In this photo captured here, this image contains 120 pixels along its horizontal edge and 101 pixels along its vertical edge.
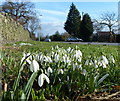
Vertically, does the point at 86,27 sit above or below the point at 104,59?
above

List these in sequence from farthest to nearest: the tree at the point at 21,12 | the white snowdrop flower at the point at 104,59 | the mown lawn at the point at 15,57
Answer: the tree at the point at 21,12 → the mown lawn at the point at 15,57 → the white snowdrop flower at the point at 104,59

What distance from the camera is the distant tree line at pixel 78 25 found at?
30625 mm

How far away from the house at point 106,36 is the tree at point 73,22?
6044 mm

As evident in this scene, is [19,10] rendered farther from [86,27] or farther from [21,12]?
[86,27]

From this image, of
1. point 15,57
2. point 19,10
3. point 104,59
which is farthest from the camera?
point 19,10

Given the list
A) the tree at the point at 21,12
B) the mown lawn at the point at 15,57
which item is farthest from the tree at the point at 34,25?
the mown lawn at the point at 15,57

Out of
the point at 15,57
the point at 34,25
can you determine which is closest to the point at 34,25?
the point at 34,25

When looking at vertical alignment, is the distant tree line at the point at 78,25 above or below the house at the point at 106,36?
above

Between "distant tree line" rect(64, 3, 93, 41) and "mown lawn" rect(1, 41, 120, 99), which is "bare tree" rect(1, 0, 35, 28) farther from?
"mown lawn" rect(1, 41, 120, 99)

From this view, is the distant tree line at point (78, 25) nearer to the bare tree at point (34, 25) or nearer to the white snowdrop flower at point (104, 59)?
the bare tree at point (34, 25)

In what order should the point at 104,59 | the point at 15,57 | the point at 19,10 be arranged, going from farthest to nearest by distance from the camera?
1. the point at 19,10
2. the point at 15,57
3. the point at 104,59

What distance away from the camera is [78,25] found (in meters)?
35.9

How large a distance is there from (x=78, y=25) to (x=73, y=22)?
1283mm

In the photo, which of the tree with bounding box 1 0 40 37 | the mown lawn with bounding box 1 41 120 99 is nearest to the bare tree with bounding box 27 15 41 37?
the tree with bounding box 1 0 40 37
